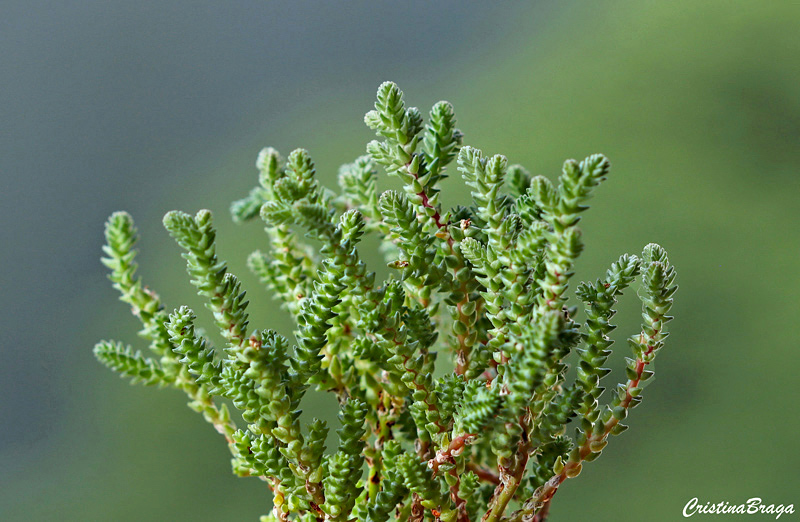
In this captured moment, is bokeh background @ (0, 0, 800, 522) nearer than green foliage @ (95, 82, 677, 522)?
No

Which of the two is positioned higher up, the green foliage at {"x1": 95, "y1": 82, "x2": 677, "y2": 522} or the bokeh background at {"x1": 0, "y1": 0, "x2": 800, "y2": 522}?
the bokeh background at {"x1": 0, "y1": 0, "x2": 800, "y2": 522}

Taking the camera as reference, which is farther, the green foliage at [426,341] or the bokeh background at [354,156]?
the bokeh background at [354,156]

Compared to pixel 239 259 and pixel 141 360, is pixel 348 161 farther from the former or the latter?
pixel 141 360

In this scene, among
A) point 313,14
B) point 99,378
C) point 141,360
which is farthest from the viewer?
point 313,14

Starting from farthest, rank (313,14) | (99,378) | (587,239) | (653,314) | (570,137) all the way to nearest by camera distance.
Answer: (313,14), (99,378), (570,137), (587,239), (653,314)

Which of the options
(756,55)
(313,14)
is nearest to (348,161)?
(313,14)

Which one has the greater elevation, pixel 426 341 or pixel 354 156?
pixel 354 156

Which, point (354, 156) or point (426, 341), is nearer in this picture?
point (426, 341)

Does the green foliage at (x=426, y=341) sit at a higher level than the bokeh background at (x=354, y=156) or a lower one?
lower
